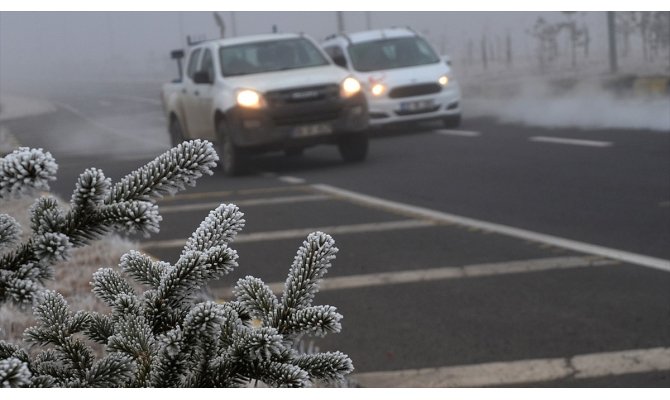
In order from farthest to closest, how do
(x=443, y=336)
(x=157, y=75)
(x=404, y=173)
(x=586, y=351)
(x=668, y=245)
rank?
(x=404, y=173) → (x=157, y=75) → (x=668, y=245) → (x=443, y=336) → (x=586, y=351)

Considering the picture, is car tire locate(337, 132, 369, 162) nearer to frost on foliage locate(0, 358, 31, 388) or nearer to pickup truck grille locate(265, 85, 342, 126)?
pickup truck grille locate(265, 85, 342, 126)

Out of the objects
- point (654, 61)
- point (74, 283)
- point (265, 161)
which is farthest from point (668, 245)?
point (654, 61)

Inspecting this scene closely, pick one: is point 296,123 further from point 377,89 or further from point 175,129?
point 377,89

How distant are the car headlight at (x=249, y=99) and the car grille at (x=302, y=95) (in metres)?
0.11

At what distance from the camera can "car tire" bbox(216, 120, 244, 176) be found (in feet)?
33.8

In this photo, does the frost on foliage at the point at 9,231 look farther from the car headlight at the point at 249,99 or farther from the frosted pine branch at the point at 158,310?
the car headlight at the point at 249,99

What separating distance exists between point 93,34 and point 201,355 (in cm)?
277

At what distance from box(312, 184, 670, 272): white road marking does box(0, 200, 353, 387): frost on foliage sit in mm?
4863

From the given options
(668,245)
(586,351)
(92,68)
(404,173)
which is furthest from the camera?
(404,173)

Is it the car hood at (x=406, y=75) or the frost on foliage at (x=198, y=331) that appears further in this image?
the car hood at (x=406, y=75)

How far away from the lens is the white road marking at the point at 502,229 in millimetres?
6719

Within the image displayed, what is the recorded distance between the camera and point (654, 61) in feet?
71.5

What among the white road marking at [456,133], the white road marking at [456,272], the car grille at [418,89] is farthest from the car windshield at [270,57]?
the white road marking at [456,272]

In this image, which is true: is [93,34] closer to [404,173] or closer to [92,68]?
[92,68]
